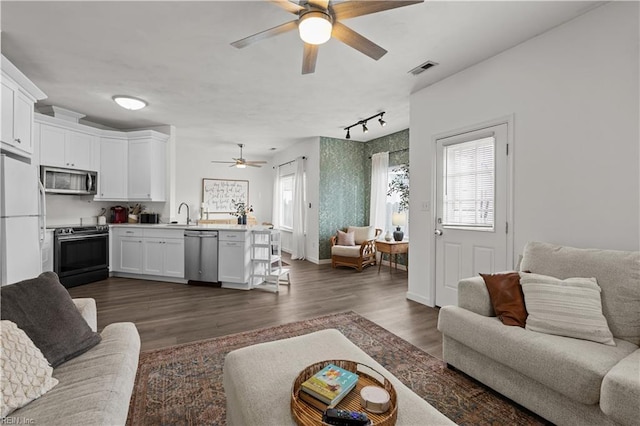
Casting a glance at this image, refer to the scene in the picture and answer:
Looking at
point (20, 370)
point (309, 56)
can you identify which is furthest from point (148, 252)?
point (309, 56)

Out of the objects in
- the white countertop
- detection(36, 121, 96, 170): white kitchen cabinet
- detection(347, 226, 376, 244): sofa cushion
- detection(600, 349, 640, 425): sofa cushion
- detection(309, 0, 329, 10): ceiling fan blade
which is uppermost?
detection(309, 0, 329, 10): ceiling fan blade

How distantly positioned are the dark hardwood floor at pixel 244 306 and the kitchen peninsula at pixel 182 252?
0.20 metres

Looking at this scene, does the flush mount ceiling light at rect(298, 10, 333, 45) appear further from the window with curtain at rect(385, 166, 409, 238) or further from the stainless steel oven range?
the stainless steel oven range

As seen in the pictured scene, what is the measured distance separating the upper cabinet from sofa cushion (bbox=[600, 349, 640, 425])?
481 centimetres

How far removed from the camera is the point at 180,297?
405 centimetres

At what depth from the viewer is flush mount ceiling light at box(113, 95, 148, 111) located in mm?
4020

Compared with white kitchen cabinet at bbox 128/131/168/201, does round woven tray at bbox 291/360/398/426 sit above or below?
below

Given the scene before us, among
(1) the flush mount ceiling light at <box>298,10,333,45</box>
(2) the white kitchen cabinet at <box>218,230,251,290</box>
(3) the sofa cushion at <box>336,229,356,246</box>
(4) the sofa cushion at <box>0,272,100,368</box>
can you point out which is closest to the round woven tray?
(4) the sofa cushion at <box>0,272,100,368</box>

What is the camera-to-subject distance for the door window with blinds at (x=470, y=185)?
10.2 feet

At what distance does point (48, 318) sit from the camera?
148 cm

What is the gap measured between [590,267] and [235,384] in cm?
236

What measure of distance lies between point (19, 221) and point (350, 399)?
3.45 m

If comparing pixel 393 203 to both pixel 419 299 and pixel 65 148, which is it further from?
pixel 65 148

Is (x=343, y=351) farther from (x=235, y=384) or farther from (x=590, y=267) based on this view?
(x=590, y=267)
